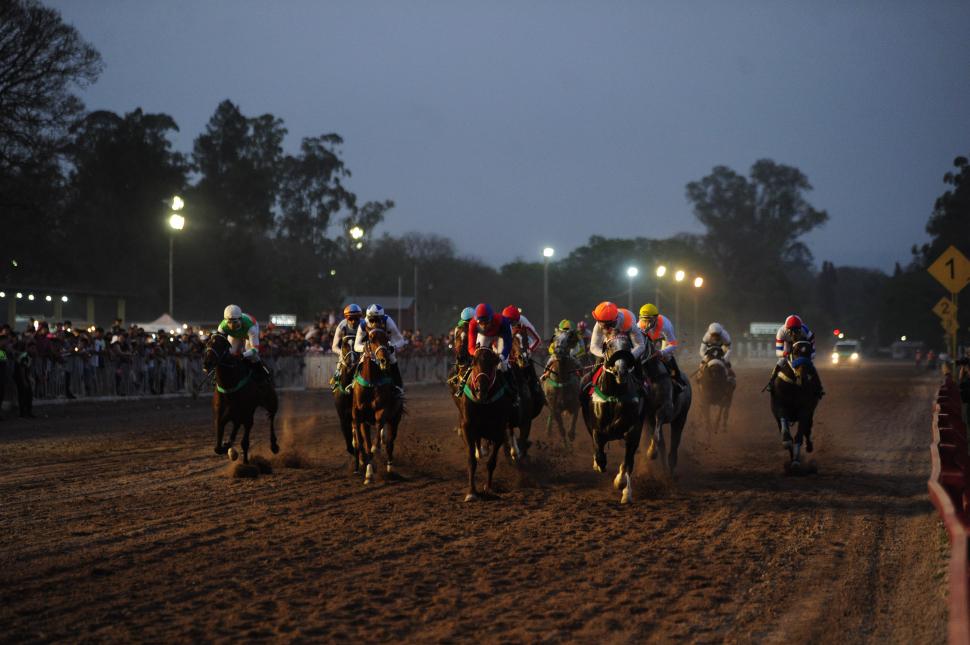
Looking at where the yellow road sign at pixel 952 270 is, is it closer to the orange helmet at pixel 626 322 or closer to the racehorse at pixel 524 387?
the racehorse at pixel 524 387

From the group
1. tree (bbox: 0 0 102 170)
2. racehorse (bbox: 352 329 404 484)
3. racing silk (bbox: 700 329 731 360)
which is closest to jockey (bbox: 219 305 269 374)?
racehorse (bbox: 352 329 404 484)

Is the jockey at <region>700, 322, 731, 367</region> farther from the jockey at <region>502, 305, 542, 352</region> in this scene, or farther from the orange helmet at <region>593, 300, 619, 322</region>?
the orange helmet at <region>593, 300, 619, 322</region>

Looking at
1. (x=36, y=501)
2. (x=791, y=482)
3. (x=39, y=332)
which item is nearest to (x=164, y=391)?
(x=39, y=332)

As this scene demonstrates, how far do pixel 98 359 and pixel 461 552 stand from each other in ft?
70.7

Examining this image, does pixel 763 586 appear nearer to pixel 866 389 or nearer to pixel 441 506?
pixel 441 506

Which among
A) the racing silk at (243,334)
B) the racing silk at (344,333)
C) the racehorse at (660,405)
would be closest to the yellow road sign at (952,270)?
the racehorse at (660,405)

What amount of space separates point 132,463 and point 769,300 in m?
90.7

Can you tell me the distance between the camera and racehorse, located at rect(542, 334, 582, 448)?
61.5 feet

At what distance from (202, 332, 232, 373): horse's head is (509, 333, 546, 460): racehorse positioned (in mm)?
3861

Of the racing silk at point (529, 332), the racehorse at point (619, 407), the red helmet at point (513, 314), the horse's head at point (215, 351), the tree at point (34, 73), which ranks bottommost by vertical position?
the racehorse at point (619, 407)

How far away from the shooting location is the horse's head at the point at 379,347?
539 inches

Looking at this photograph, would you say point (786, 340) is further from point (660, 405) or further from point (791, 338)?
point (660, 405)

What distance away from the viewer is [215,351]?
14508 mm

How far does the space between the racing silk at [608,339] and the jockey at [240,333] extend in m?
4.85
